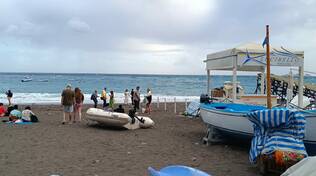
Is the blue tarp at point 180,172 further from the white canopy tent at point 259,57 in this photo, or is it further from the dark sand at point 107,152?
the white canopy tent at point 259,57

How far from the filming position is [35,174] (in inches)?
313

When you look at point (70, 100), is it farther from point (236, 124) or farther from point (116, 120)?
point (236, 124)

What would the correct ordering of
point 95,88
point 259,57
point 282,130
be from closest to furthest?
point 282,130 → point 259,57 → point 95,88

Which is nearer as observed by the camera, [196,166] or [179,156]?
[196,166]

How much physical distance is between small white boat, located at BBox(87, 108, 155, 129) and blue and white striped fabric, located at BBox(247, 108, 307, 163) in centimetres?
731

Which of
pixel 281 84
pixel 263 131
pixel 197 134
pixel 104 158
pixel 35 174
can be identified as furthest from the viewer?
pixel 281 84

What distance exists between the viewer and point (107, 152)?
10.5 meters

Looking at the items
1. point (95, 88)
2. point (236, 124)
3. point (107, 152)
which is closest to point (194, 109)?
point (236, 124)

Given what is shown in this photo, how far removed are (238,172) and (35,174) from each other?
4.28 m

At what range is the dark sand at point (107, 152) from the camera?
8547 millimetres

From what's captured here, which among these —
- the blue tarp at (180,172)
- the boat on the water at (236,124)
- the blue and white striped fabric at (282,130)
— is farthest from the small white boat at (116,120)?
the blue tarp at (180,172)

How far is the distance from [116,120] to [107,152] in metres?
4.33

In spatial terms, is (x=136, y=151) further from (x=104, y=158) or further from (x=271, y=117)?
(x=271, y=117)

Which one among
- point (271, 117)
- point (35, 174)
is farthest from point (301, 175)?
point (35, 174)
